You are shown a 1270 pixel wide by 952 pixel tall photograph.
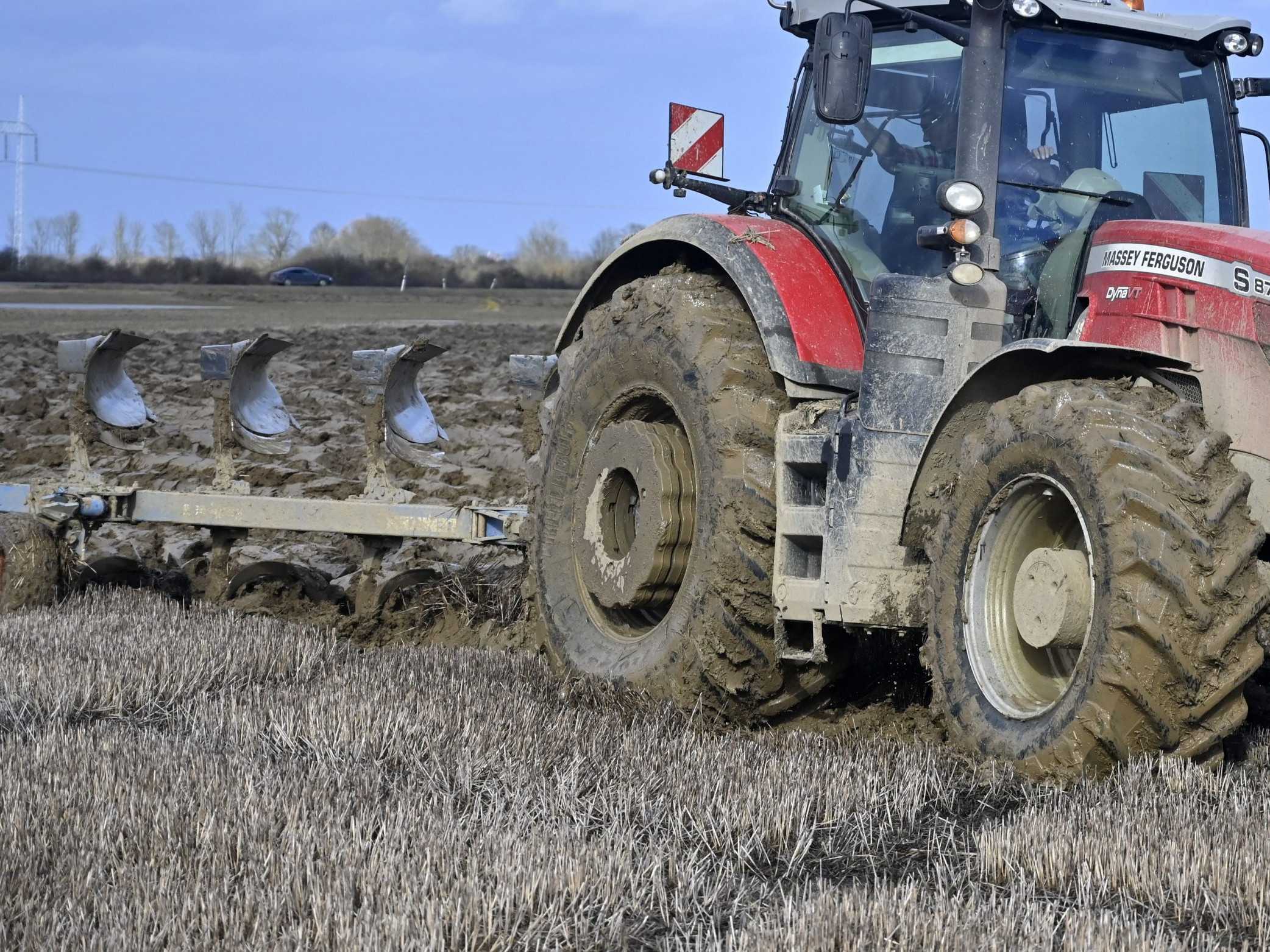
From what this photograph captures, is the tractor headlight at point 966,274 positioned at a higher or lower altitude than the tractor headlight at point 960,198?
lower

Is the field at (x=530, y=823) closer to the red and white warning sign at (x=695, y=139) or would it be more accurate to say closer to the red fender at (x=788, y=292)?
the red fender at (x=788, y=292)

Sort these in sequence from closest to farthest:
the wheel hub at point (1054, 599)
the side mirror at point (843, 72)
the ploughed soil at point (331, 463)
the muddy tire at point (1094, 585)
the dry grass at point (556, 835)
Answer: the dry grass at point (556, 835), the muddy tire at point (1094, 585), the wheel hub at point (1054, 599), the side mirror at point (843, 72), the ploughed soil at point (331, 463)

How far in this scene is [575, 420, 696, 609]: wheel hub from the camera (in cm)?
505

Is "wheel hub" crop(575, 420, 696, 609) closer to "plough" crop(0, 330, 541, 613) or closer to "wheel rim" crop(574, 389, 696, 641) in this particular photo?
"wheel rim" crop(574, 389, 696, 641)

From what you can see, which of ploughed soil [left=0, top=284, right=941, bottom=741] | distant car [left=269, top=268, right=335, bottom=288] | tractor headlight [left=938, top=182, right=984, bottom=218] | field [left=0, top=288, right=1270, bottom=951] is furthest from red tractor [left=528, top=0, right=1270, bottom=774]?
distant car [left=269, top=268, right=335, bottom=288]

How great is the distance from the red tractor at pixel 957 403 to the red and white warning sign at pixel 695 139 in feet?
0.06

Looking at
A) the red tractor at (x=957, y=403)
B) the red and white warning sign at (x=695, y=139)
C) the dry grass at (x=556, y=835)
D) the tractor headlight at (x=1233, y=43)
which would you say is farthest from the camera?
the red and white warning sign at (x=695, y=139)

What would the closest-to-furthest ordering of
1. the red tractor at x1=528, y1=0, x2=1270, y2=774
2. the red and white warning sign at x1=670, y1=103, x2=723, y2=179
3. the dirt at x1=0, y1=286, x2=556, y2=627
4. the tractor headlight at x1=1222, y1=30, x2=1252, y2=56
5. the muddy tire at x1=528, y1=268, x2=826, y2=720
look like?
the red tractor at x1=528, y1=0, x2=1270, y2=774 → the muddy tire at x1=528, y1=268, x2=826, y2=720 → the tractor headlight at x1=1222, y1=30, x2=1252, y2=56 → the red and white warning sign at x1=670, y1=103, x2=723, y2=179 → the dirt at x1=0, y1=286, x2=556, y2=627

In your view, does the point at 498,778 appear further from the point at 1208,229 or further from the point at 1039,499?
the point at 1208,229

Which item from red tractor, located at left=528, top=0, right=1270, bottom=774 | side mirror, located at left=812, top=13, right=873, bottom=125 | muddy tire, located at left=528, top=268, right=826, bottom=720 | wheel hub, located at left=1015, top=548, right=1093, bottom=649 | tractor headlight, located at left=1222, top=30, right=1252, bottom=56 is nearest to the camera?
red tractor, located at left=528, top=0, right=1270, bottom=774

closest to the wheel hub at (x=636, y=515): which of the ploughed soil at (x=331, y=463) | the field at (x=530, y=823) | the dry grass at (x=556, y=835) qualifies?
the field at (x=530, y=823)

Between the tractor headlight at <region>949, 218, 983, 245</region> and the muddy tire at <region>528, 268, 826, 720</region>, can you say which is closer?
the tractor headlight at <region>949, 218, 983, 245</region>

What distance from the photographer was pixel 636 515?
17.4 feet

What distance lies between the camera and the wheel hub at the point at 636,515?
5.05m
